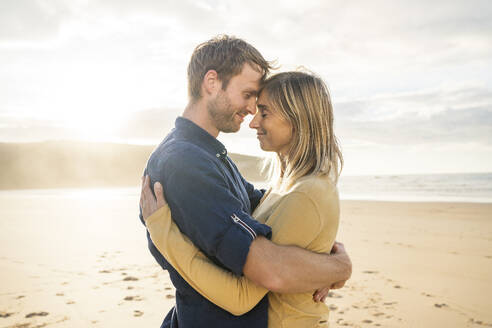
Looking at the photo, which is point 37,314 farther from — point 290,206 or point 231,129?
point 290,206

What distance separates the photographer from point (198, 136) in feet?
7.52

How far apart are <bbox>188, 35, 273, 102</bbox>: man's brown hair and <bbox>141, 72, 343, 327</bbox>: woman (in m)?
0.19

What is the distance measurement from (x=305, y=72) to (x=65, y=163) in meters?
49.5

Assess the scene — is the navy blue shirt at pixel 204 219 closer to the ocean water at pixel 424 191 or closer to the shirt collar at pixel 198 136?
the shirt collar at pixel 198 136

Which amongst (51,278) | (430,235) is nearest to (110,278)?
(51,278)

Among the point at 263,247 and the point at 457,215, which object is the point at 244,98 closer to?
the point at 263,247

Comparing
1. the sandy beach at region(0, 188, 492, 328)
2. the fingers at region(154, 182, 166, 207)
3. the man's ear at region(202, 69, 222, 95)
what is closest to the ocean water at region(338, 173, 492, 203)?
the sandy beach at region(0, 188, 492, 328)

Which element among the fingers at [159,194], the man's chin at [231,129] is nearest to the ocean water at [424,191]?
the man's chin at [231,129]

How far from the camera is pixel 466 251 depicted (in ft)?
24.9

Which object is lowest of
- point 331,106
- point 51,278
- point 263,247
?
point 51,278

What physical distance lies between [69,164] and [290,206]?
4975 cm

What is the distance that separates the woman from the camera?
6.19 ft

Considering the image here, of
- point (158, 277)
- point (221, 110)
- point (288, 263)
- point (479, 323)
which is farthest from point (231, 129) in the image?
point (158, 277)

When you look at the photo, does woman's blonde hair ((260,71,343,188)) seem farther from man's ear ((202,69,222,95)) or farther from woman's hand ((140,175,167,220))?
woman's hand ((140,175,167,220))
